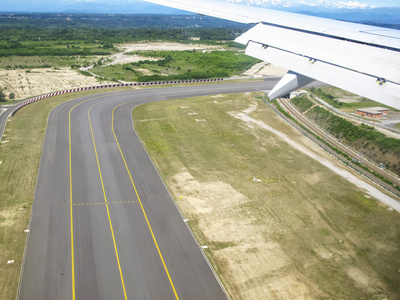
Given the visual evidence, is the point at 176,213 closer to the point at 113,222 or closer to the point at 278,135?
the point at 113,222

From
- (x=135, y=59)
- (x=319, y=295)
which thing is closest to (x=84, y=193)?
(x=319, y=295)

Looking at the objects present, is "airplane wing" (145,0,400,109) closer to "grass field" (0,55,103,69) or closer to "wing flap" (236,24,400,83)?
"wing flap" (236,24,400,83)

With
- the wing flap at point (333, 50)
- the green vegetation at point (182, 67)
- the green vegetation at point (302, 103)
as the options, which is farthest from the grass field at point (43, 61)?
the wing flap at point (333, 50)

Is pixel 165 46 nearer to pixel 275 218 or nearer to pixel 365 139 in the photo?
pixel 365 139

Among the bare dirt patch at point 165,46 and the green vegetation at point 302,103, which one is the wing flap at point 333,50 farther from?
the bare dirt patch at point 165,46

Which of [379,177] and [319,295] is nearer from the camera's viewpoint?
[319,295]

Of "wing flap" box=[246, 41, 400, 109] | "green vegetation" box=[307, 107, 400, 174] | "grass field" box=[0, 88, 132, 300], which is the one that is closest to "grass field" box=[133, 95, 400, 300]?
"green vegetation" box=[307, 107, 400, 174]
